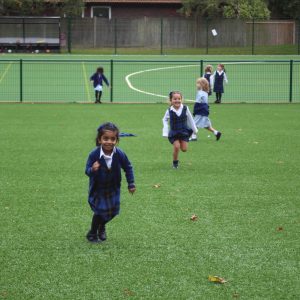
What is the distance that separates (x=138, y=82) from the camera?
34031 mm

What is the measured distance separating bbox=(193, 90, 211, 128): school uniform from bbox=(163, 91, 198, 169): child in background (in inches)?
157

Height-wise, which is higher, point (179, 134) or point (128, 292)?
point (179, 134)

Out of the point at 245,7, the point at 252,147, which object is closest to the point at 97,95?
the point at 252,147

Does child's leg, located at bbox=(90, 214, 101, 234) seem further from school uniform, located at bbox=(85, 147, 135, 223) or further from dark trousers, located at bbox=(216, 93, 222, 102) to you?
→ dark trousers, located at bbox=(216, 93, 222, 102)

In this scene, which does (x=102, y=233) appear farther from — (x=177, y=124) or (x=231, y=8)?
(x=231, y=8)

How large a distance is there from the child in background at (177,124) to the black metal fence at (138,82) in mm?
13142

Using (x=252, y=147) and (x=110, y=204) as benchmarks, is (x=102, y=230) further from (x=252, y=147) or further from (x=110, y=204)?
(x=252, y=147)

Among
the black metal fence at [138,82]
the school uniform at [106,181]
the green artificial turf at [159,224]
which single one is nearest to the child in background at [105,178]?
the school uniform at [106,181]

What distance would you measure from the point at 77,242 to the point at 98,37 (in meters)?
43.8

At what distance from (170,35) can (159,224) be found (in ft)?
142

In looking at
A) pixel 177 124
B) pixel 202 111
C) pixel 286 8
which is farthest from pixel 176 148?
pixel 286 8

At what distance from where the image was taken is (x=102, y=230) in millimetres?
8094

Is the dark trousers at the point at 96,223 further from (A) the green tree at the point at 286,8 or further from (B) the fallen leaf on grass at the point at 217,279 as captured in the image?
(A) the green tree at the point at 286,8

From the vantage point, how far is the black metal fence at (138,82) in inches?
1118
